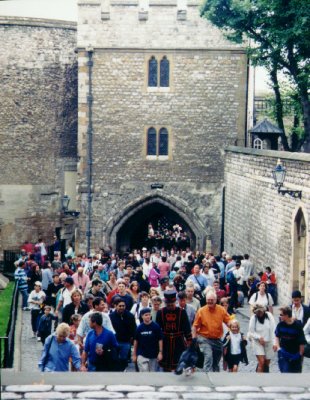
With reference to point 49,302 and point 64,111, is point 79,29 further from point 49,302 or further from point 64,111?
point 49,302

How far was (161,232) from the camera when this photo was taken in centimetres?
3606

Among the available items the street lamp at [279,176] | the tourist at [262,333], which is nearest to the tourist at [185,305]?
the tourist at [262,333]

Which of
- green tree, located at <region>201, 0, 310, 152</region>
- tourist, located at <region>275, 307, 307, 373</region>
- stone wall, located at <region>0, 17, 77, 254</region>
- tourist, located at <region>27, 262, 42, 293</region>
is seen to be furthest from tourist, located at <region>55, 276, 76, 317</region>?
stone wall, located at <region>0, 17, 77, 254</region>

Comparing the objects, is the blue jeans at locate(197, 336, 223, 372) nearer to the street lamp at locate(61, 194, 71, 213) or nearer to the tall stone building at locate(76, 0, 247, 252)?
the tall stone building at locate(76, 0, 247, 252)

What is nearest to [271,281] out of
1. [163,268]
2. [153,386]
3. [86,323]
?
[163,268]

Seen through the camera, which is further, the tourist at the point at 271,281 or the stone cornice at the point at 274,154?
the tourist at the point at 271,281

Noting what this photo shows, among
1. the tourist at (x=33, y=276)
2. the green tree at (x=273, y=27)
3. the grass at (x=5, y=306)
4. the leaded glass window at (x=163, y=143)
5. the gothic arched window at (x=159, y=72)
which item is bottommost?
the grass at (x=5, y=306)

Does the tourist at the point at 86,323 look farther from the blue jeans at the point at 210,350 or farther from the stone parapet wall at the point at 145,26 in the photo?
the stone parapet wall at the point at 145,26

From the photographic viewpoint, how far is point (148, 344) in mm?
11156

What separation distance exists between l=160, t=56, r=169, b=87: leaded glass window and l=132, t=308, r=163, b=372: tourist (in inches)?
790

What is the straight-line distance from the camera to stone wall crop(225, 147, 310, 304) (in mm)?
20406

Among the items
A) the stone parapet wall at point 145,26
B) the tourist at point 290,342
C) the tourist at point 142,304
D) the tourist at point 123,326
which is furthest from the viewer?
the stone parapet wall at point 145,26

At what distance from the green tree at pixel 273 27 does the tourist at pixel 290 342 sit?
47.9 feet

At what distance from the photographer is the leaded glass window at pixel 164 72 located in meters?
30.6
